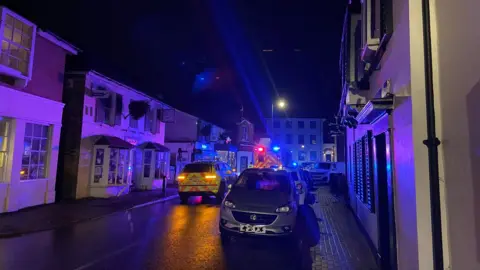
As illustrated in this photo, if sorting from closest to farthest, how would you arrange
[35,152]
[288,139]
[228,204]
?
[228,204], [35,152], [288,139]

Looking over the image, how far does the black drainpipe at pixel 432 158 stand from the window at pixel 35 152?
14.6 metres

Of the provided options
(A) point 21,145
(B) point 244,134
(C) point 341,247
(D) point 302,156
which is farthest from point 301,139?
(C) point 341,247

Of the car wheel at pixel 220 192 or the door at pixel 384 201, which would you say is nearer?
the door at pixel 384 201

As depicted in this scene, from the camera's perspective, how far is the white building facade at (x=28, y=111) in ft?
38.9

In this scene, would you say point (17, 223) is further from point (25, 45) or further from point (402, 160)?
point (402, 160)

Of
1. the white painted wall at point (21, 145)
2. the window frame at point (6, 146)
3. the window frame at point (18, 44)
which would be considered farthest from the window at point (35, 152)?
the window frame at point (18, 44)

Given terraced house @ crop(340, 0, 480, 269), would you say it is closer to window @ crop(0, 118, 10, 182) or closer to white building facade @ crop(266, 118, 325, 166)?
window @ crop(0, 118, 10, 182)

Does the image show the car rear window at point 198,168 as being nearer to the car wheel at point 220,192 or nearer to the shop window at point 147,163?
the car wheel at point 220,192

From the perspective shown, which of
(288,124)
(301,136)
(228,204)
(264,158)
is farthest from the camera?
(288,124)

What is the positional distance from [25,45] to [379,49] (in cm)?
1294

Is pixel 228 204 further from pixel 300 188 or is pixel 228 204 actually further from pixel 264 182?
pixel 300 188

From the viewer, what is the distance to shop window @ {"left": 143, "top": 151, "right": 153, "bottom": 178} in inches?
852

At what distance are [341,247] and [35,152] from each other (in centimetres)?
1287

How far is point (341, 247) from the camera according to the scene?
25.1ft
